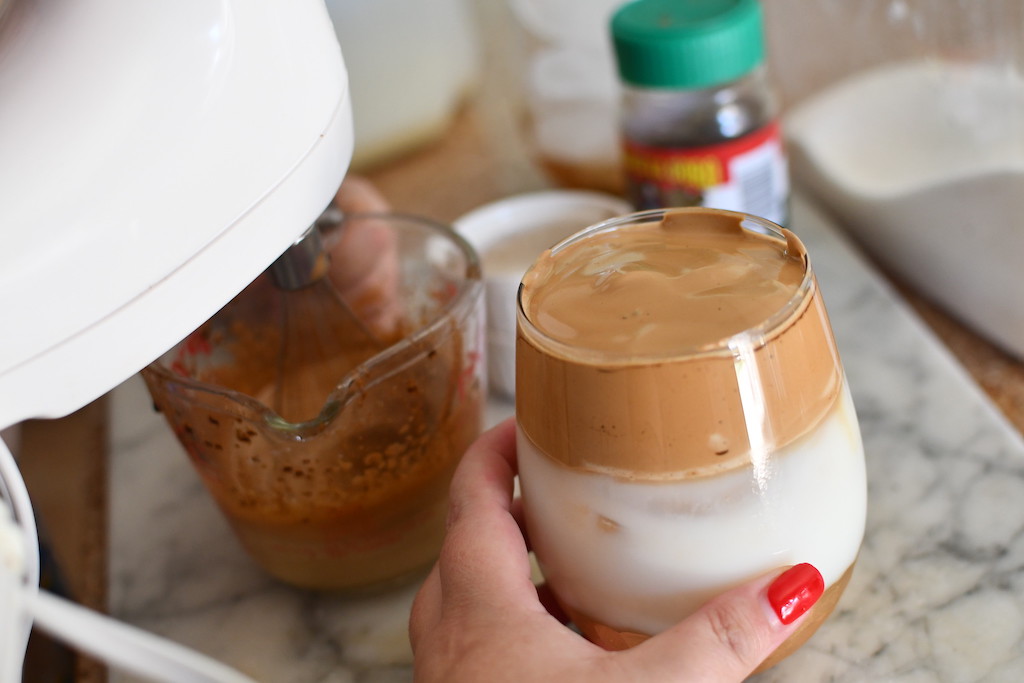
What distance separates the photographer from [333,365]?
492mm

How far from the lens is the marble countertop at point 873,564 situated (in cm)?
39

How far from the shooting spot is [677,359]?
0.28 meters

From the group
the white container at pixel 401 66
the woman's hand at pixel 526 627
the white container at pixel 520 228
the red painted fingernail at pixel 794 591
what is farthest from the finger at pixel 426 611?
the white container at pixel 401 66

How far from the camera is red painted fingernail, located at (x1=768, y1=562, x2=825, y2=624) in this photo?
0.30 meters

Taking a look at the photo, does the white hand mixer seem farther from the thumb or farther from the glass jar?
the glass jar

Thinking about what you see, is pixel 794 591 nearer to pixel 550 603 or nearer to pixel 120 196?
pixel 550 603

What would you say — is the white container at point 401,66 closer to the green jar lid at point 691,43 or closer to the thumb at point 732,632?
the green jar lid at point 691,43

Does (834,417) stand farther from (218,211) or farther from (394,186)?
(394,186)

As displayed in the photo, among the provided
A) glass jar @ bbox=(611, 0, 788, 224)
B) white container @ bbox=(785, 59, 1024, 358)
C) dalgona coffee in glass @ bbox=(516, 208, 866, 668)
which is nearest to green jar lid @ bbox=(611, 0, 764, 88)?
glass jar @ bbox=(611, 0, 788, 224)

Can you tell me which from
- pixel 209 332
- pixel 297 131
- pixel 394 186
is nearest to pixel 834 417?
pixel 297 131

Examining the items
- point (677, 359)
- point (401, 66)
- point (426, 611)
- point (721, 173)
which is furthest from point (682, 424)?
point (401, 66)

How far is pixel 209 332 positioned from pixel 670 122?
32 cm

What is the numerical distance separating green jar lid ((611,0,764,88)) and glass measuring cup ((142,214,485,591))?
18 centimetres

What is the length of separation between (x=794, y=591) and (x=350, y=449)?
19cm
